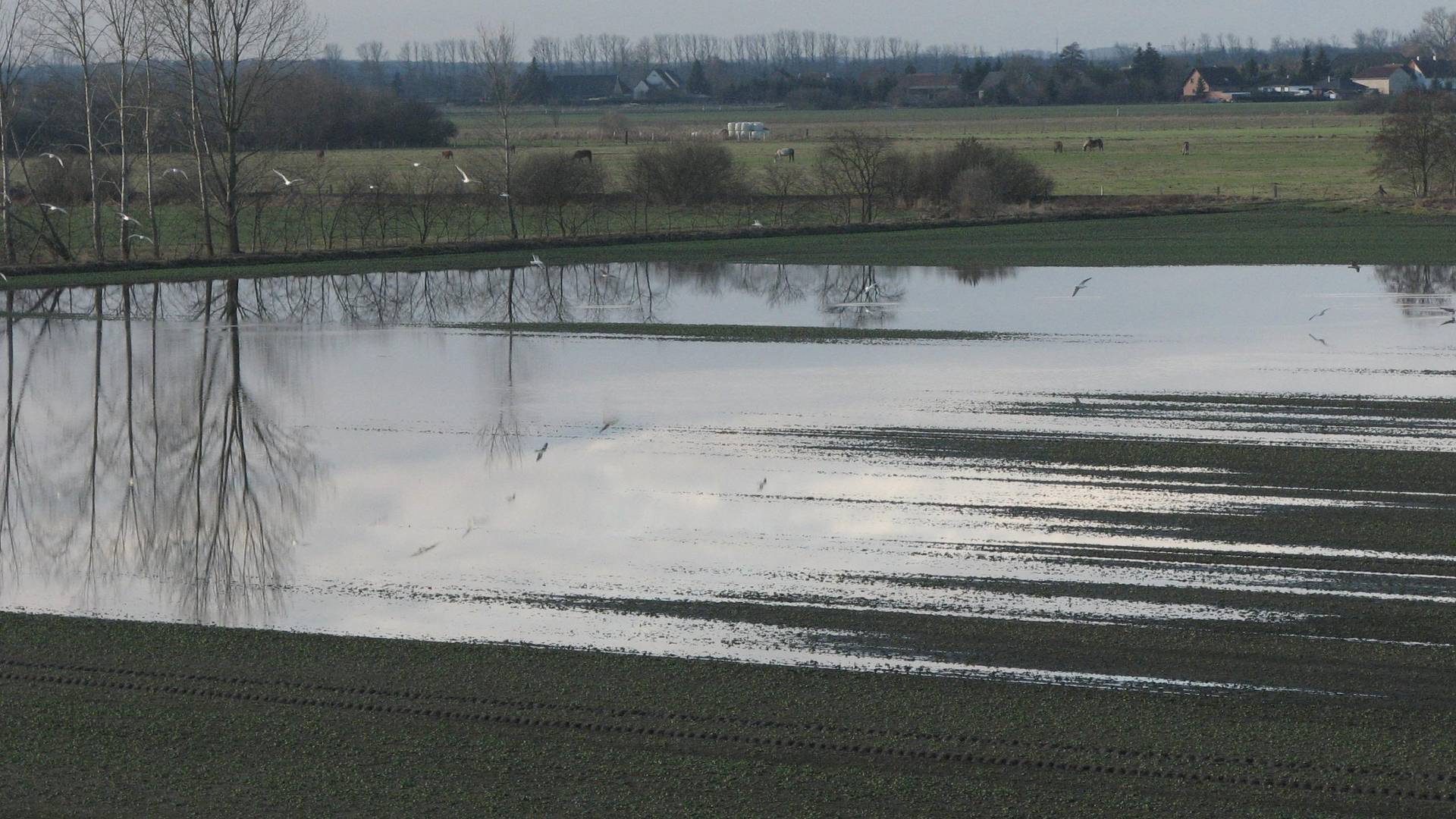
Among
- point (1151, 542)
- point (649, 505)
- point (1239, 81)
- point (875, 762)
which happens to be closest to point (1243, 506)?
point (1151, 542)

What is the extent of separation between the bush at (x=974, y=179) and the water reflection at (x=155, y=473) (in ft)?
100

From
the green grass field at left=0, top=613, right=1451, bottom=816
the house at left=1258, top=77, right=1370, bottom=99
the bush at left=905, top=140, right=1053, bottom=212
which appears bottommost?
the green grass field at left=0, top=613, right=1451, bottom=816

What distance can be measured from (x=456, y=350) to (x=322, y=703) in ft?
50.4

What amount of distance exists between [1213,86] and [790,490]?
16780 centimetres

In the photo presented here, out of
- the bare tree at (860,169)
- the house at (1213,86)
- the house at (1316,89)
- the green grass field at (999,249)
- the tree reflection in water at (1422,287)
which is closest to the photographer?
the tree reflection in water at (1422,287)

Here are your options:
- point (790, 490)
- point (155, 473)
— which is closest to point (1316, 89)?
point (790, 490)

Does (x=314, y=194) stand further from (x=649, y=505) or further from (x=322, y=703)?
(x=322, y=703)

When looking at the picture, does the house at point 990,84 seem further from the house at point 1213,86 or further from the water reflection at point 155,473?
the water reflection at point 155,473

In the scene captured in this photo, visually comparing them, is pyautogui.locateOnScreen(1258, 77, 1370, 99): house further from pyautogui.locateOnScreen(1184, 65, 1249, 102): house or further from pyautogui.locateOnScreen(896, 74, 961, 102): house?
pyautogui.locateOnScreen(896, 74, 961, 102): house

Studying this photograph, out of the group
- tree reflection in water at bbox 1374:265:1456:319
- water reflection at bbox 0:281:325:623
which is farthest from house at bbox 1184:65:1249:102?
→ water reflection at bbox 0:281:325:623

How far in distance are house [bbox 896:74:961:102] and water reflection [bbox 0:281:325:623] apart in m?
154

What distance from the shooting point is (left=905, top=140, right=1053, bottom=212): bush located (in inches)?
1991

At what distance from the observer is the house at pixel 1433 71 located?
584 ft

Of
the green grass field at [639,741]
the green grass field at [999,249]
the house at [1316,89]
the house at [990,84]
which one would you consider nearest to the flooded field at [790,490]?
the green grass field at [639,741]
